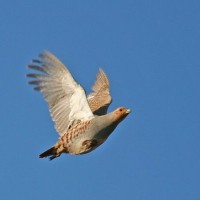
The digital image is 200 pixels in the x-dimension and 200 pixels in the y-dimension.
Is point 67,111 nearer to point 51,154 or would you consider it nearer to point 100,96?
point 51,154

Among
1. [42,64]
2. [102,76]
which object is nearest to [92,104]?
[102,76]

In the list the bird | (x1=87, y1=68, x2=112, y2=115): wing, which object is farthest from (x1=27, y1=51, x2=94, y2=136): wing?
(x1=87, y1=68, x2=112, y2=115): wing

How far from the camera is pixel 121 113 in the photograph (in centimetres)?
1496

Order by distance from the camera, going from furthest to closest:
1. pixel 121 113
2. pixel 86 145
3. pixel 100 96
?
1. pixel 100 96
2. pixel 121 113
3. pixel 86 145

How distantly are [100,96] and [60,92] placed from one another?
3.33 m

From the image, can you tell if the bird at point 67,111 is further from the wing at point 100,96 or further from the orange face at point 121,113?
the wing at point 100,96

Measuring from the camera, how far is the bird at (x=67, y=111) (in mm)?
14750

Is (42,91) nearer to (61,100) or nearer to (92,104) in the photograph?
(61,100)

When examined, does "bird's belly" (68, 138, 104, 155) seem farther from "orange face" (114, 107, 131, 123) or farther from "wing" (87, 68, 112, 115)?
"wing" (87, 68, 112, 115)

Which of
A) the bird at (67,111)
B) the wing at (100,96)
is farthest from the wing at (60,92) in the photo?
the wing at (100,96)

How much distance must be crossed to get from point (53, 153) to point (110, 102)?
3.28 m

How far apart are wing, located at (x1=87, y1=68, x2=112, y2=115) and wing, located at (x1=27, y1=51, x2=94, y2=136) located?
2114mm

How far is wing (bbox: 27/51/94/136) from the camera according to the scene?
15.3 m

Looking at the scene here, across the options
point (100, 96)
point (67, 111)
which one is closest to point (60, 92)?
point (67, 111)
